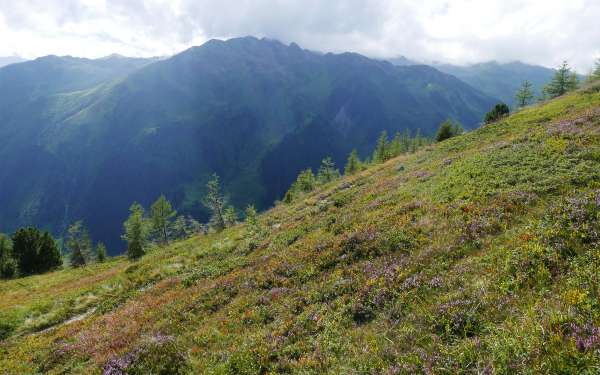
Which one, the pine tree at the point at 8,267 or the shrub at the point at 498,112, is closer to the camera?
the pine tree at the point at 8,267

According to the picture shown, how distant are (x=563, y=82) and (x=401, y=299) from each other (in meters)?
103

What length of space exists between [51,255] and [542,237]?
69.9 m

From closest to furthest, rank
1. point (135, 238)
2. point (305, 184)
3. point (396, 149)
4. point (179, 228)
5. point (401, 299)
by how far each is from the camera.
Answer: point (401, 299) → point (135, 238) → point (305, 184) → point (179, 228) → point (396, 149)

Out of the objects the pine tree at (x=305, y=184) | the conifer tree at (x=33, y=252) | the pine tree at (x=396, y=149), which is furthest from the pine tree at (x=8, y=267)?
the pine tree at (x=396, y=149)

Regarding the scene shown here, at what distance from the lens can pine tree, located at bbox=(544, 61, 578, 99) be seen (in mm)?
82000

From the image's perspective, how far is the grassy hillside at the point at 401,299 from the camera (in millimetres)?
6820

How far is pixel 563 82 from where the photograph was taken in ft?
274

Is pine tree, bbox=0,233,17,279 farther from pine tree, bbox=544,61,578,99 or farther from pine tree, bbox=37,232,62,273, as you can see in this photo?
pine tree, bbox=544,61,578,99

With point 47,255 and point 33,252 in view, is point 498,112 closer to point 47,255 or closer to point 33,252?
point 47,255

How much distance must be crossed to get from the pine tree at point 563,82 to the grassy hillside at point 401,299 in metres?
79.1

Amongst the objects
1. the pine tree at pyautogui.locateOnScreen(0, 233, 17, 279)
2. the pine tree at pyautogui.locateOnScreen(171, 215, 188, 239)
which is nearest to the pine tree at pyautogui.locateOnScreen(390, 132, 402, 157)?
the pine tree at pyautogui.locateOnScreen(171, 215, 188, 239)

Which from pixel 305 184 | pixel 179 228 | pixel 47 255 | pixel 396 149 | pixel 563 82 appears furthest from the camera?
pixel 396 149

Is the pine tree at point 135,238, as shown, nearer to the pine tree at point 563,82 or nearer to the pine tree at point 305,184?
the pine tree at point 305,184

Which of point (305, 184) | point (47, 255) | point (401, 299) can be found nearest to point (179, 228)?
point (305, 184)
